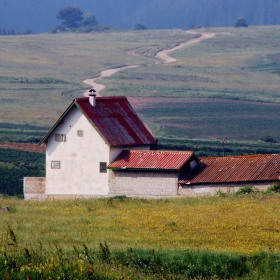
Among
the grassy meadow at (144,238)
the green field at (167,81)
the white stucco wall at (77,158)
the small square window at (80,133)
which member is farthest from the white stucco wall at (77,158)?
the green field at (167,81)

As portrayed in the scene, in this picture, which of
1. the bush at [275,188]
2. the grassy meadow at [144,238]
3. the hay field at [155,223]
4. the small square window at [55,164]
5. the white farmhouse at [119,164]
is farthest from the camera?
the small square window at [55,164]

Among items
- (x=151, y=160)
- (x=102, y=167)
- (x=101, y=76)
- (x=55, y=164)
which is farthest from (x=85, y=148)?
(x=101, y=76)

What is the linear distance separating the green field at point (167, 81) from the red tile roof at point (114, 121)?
33.6 m

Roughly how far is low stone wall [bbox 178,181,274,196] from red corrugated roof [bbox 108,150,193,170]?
1074mm

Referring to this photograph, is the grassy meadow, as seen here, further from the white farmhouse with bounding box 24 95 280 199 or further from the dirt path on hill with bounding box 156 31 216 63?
the dirt path on hill with bounding box 156 31 216 63

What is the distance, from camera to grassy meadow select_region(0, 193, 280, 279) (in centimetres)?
1719

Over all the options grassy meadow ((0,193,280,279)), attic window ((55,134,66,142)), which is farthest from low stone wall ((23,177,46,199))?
grassy meadow ((0,193,280,279))

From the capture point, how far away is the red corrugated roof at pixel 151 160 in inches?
1512

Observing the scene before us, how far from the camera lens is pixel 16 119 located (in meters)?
106

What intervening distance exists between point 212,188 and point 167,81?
107 m

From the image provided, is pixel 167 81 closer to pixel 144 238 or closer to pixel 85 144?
pixel 85 144

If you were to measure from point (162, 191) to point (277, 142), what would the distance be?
48.9 m

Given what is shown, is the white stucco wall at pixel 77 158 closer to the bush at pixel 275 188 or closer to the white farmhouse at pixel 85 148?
the white farmhouse at pixel 85 148

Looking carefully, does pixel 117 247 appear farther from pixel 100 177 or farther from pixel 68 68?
pixel 68 68
